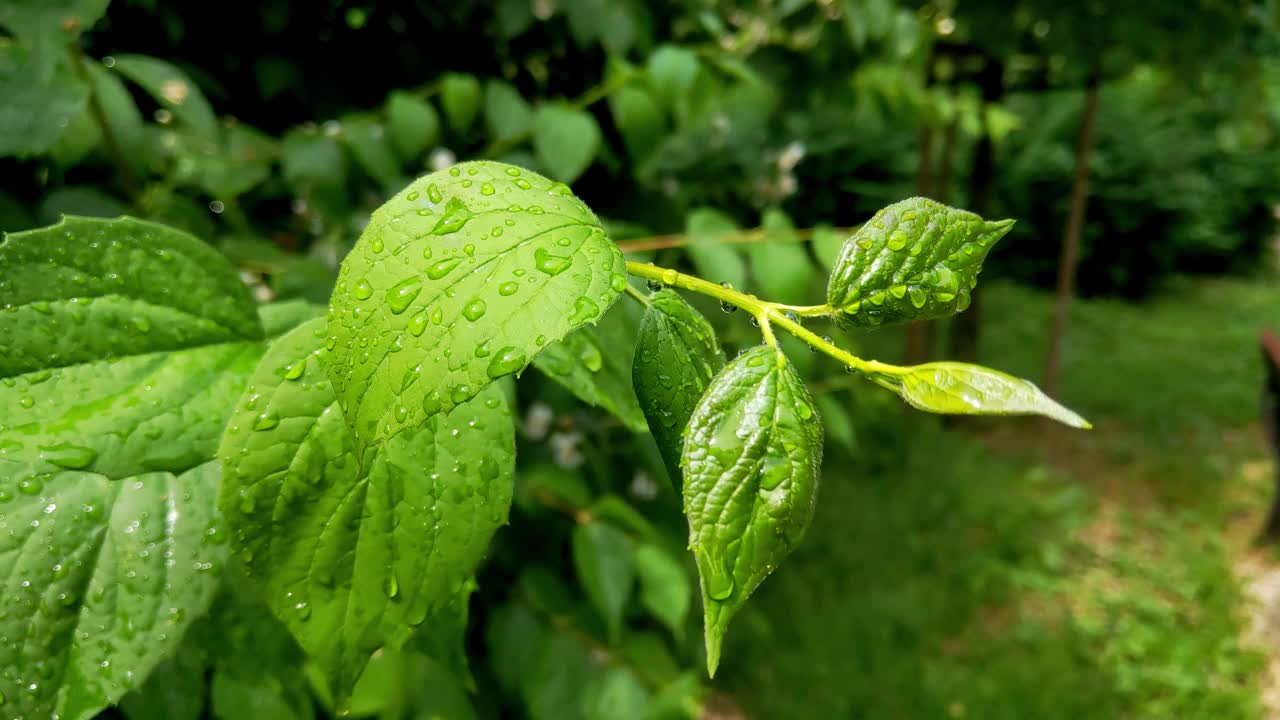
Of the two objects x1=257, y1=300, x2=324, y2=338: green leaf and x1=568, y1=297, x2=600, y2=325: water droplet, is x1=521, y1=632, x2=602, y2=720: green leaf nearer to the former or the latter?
x1=257, y1=300, x2=324, y2=338: green leaf

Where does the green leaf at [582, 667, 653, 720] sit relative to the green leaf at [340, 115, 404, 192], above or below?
below

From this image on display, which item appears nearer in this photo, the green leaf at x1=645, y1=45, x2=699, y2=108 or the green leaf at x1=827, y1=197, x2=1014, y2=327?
the green leaf at x1=827, y1=197, x2=1014, y2=327

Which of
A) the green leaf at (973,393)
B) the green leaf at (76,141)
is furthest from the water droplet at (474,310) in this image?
the green leaf at (76,141)

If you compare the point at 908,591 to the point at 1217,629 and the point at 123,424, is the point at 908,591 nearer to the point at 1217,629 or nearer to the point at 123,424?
the point at 1217,629

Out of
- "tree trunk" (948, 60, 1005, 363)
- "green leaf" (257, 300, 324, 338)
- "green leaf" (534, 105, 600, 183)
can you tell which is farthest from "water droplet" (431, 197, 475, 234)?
"tree trunk" (948, 60, 1005, 363)

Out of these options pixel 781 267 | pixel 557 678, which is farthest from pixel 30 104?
pixel 557 678

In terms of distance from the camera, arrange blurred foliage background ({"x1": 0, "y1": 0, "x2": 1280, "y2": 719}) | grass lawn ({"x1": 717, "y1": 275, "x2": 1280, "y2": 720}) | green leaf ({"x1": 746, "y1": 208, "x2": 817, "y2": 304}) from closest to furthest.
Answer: blurred foliage background ({"x1": 0, "y1": 0, "x2": 1280, "y2": 719}) → green leaf ({"x1": 746, "y1": 208, "x2": 817, "y2": 304}) → grass lawn ({"x1": 717, "y1": 275, "x2": 1280, "y2": 720})
